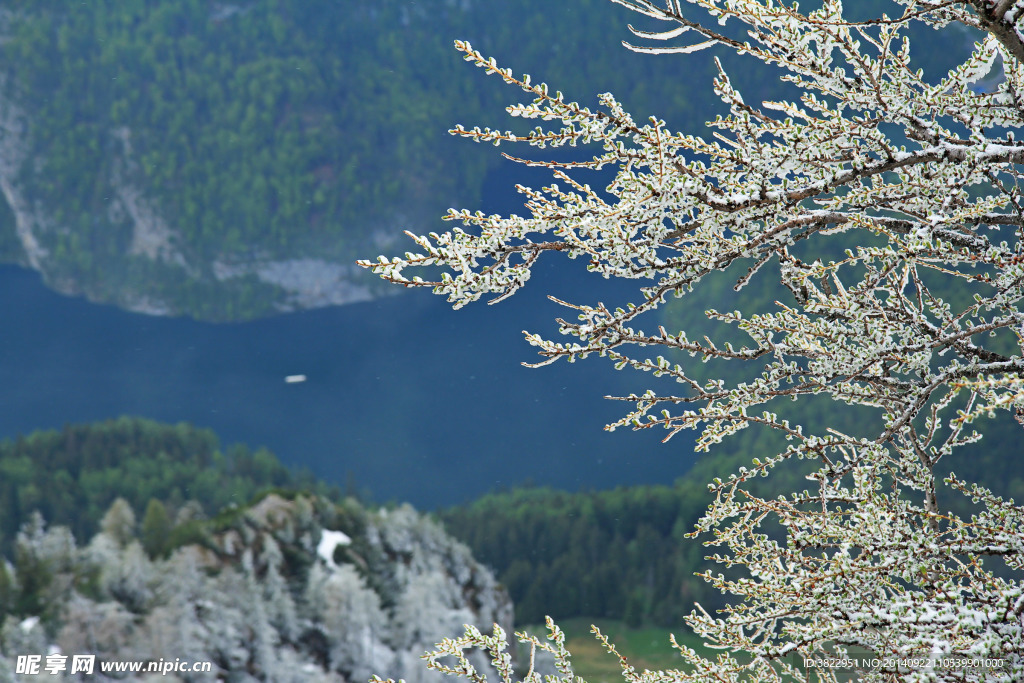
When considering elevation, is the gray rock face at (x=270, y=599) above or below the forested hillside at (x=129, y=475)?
below

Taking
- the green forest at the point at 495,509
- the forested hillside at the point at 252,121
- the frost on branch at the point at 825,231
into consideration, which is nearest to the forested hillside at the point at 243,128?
the forested hillside at the point at 252,121

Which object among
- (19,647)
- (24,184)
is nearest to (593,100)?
(24,184)

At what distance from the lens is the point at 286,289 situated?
21.1m

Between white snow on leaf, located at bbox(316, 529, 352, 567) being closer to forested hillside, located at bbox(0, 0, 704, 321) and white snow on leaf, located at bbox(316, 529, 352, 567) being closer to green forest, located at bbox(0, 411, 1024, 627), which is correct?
green forest, located at bbox(0, 411, 1024, 627)

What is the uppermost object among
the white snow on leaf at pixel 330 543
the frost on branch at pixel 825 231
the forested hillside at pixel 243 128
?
the forested hillside at pixel 243 128

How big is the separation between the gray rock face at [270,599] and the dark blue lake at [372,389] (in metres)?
2.38

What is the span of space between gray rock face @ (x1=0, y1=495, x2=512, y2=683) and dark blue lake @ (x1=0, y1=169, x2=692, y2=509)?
7.81ft

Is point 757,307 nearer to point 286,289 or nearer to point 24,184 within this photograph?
point 286,289

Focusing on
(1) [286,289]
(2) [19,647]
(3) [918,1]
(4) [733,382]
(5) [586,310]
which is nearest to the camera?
(3) [918,1]

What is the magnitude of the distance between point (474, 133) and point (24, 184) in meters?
22.3

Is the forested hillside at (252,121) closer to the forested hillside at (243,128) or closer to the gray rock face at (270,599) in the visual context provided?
the forested hillside at (243,128)

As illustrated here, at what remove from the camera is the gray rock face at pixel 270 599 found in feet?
36.6

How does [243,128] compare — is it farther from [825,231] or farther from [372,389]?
[825,231]

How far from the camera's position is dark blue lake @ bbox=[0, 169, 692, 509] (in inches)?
658
